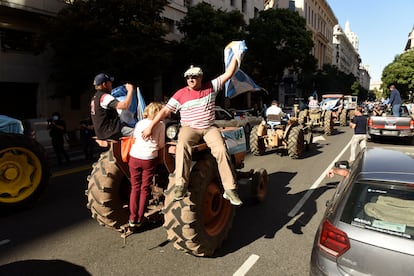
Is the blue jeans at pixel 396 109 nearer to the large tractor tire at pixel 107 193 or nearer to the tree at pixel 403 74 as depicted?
the large tractor tire at pixel 107 193

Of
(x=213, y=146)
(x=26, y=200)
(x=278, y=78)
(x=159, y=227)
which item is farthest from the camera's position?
(x=278, y=78)

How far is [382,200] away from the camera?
2.64 m

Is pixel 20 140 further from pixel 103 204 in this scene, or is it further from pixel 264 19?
pixel 264 19

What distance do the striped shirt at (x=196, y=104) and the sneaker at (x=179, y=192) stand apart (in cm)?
83

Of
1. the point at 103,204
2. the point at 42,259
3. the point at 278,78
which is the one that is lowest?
the point at 42,259

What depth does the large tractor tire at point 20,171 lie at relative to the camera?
551cm

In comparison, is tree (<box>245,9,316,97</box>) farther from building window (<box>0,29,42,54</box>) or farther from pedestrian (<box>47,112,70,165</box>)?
pedestrian (<box>47,112,70,165</box>)

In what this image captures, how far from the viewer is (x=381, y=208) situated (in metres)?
2.64

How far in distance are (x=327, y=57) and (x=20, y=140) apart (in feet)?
314

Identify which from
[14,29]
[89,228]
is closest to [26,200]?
[89,228]

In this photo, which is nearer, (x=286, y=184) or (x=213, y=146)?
(x=213, y=146)

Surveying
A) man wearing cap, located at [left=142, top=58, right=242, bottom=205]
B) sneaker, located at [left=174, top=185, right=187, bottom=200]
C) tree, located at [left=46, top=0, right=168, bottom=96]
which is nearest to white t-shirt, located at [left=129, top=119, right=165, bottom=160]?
man wearing cap, located at [left=142, top=58, right=242, bottom=205]

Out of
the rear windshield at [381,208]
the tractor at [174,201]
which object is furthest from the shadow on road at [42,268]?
the rear windshield at [381,208]

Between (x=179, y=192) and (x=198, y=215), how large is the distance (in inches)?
15.2
